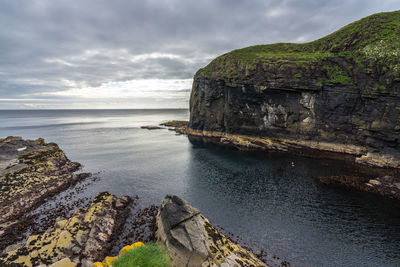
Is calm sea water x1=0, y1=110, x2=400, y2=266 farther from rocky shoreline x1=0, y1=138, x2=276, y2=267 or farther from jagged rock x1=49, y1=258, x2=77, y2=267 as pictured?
jagged rock x1=49, y1=258, x2=77, y2=267

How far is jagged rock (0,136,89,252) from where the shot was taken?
26119mm

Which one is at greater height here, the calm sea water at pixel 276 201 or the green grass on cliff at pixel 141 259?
the green grass on cliff at pixel 141 259

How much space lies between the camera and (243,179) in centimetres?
3934

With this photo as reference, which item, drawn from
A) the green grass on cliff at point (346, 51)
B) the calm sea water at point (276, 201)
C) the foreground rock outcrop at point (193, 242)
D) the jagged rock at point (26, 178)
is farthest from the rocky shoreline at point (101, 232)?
the green grass on cliff at point (346, 51)

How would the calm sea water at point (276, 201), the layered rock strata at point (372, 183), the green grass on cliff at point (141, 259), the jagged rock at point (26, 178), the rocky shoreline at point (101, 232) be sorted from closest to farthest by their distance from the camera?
the green grass on cliff at point (141, 259) → the rocky shoreline at point (101, 232) → the calm sea water at point (276, 201) → the jagged rock at point (26, 178) → the layered rock strata at point (372, 183)

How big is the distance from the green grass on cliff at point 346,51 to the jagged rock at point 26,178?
61156mm

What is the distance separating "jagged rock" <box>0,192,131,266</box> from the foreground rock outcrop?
6.91 metres

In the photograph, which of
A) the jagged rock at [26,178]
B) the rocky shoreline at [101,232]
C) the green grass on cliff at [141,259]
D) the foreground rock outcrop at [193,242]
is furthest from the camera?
the jagged rock at [26,178]

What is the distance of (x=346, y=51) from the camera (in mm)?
57250

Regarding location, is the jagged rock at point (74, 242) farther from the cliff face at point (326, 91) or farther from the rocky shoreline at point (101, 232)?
the cliff face at point (326, 91)

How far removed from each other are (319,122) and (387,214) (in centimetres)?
3661

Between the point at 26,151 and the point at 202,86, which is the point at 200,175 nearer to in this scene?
the point at 26,151

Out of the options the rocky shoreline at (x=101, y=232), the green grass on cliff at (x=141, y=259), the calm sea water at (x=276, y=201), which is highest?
the green grass on cliff at (x=141, y=259)

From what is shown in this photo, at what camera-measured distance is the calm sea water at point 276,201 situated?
66.5 ft
